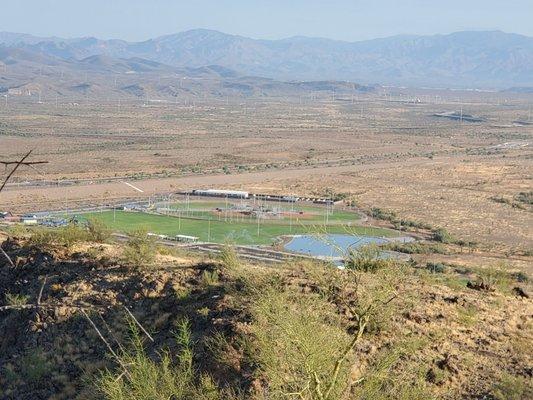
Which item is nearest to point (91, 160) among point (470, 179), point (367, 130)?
point (470, 179)

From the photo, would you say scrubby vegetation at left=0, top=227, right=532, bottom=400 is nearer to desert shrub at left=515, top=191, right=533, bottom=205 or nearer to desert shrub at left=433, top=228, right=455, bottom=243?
desert shrub at left=433, top=228, right=455, bottom=243

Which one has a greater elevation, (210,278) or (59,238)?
(210,278)

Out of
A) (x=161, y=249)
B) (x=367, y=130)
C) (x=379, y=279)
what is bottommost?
(x=367, y=130)

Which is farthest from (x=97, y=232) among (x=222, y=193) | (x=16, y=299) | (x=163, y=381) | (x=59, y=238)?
(x=222, y=193)

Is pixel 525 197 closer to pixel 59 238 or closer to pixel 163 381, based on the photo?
pixel 59 238

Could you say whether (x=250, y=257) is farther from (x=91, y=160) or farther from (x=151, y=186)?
(x=91, y=160)
